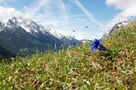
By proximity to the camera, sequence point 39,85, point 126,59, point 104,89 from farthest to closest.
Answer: point 126,59 → point 39,85 → point 104,89

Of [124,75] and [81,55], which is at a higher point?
[81,55]

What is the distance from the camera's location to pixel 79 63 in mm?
10562

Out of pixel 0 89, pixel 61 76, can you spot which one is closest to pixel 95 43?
pixel 61 76

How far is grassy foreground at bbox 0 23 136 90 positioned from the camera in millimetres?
8609

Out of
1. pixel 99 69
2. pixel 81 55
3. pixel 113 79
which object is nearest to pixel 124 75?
pixel 113 79

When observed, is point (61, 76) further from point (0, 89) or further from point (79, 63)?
point (0, 89)

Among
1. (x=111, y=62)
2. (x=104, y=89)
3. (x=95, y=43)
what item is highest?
(x=95, y=43)

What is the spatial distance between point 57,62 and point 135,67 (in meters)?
3.12

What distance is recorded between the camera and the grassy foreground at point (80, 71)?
28.2ft

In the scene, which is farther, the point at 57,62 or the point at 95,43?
the point at 57,62

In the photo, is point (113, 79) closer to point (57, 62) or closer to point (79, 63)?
point (79, 63)

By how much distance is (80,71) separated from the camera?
998 centimetres

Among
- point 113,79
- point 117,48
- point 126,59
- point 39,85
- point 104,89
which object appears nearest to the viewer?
point 104,89

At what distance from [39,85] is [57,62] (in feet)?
6.70
